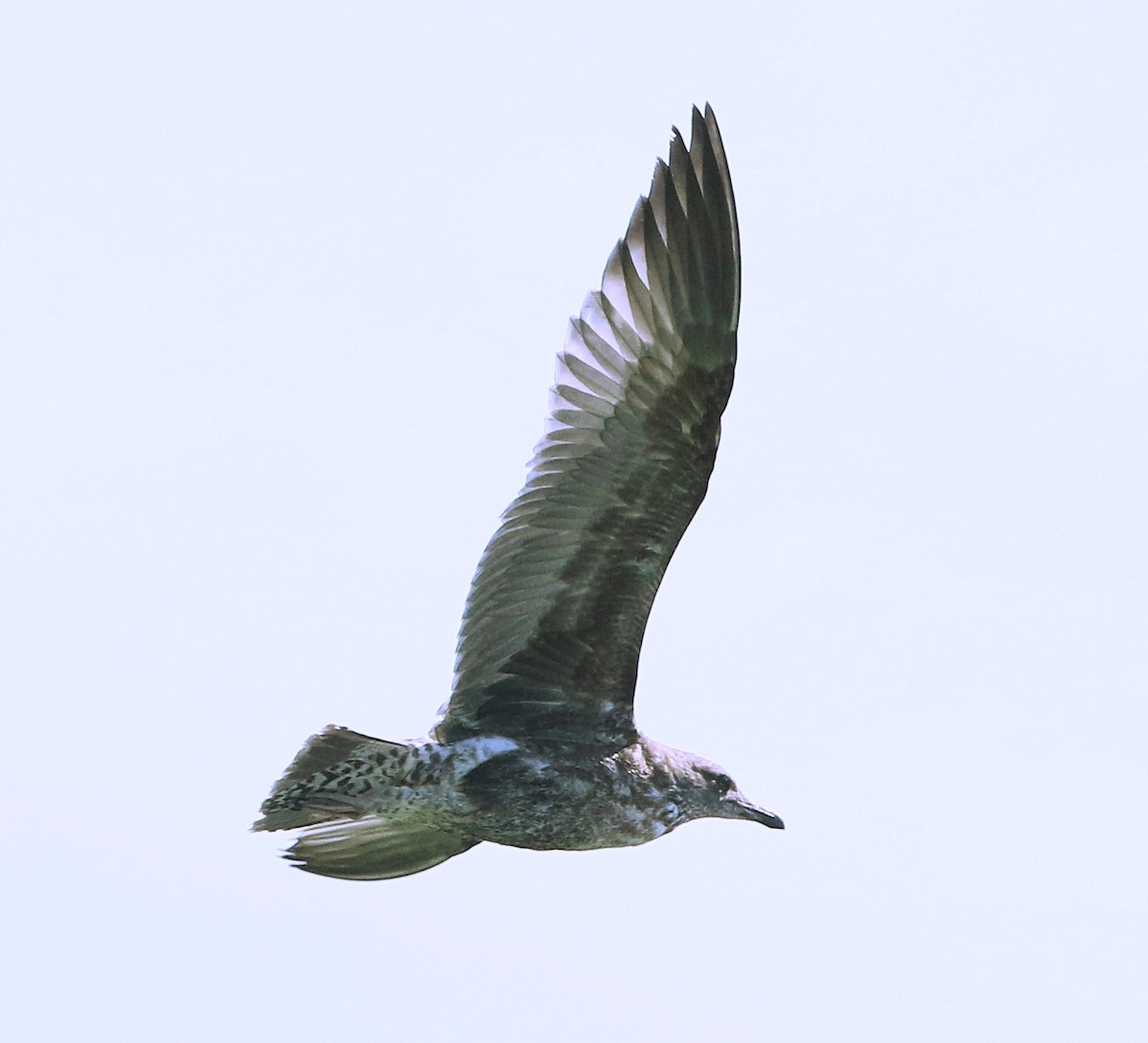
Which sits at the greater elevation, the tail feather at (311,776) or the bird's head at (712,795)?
the bird's head at (712,795)

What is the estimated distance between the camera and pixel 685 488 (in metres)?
14.1

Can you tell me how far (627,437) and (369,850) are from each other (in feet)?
8.52

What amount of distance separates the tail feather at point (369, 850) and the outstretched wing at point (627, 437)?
86 cm

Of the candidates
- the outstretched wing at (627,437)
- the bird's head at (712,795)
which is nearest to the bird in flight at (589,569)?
the outstretched wing at (627,437)

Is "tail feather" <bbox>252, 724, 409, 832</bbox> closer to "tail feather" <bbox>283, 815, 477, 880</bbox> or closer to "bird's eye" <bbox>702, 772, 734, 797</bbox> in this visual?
"tail feather" <bbox>283, 815, 477, 880</bbox>

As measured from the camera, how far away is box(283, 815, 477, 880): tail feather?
49.0 feet

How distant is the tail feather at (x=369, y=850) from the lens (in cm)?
1493

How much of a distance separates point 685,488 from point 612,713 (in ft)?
3.96

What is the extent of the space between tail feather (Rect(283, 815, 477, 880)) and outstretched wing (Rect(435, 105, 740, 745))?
86 centimetres

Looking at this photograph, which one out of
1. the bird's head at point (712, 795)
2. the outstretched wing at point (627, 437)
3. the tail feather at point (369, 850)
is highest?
the outstretched wing at point (627, 437)

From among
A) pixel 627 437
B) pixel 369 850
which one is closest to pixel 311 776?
pixel 369 850

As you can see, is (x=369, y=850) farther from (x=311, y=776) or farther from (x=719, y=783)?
(x=719, y=783)

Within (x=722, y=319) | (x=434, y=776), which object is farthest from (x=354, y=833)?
(x=722, y=319)

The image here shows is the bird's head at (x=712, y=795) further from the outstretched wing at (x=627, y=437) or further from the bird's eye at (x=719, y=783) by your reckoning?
the outstretched wing at (x=627, y=437)
